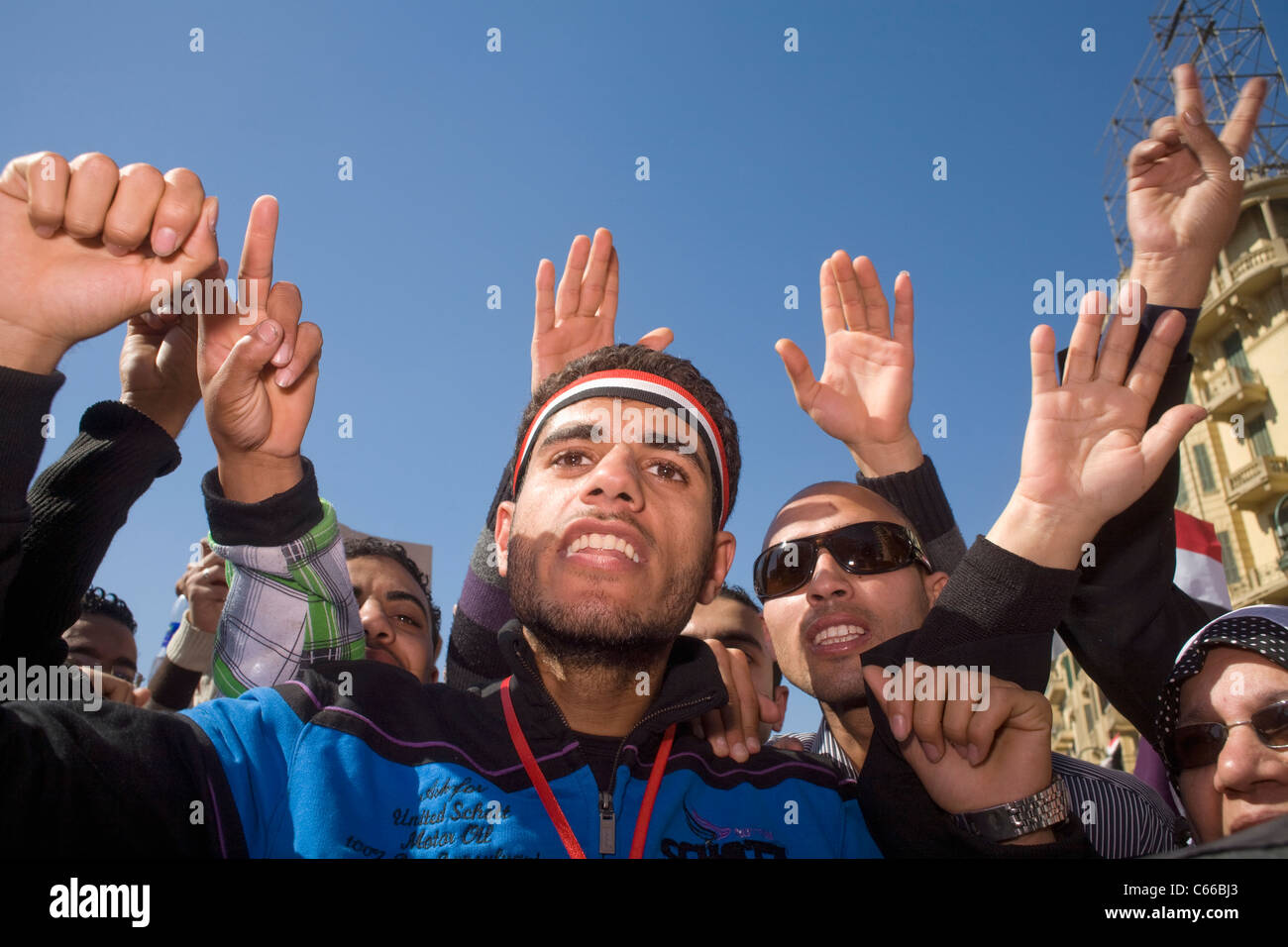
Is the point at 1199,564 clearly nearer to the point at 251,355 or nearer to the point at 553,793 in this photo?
the point at 553,793

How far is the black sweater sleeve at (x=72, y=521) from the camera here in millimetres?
2281

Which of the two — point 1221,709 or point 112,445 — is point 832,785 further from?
point 112,445

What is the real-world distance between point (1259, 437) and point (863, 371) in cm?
2997

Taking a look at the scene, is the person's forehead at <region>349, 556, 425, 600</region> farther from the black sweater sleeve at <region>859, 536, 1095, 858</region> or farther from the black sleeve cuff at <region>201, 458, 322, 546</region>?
the black sweater sleeve at <region>859, 536, 1095, 858</region>

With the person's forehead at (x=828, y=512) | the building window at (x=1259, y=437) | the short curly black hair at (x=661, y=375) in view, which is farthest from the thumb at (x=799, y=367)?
the building window at (x=1259, y=437)

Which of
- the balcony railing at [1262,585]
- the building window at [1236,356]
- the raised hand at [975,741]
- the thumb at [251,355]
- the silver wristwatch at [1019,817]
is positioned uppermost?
the building window at [1236,356]

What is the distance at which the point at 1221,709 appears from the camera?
9.08 ft

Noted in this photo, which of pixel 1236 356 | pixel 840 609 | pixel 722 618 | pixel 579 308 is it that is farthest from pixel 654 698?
pixel 1236 356

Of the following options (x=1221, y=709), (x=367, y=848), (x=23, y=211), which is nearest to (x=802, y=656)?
(x=1221, y=709)

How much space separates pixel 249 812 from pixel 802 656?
2.51 meters

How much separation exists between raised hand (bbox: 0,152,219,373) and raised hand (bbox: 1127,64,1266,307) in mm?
3451

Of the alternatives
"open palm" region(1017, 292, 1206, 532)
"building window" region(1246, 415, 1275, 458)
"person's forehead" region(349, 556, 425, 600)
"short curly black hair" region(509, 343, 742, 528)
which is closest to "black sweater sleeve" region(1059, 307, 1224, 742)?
"open palm" region(1017, 292, 1206, 532)

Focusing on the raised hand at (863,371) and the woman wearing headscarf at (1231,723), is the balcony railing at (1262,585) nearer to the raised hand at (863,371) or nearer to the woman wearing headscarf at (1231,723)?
the raised hand at (863,371)

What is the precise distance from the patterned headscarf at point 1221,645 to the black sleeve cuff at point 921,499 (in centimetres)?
135
